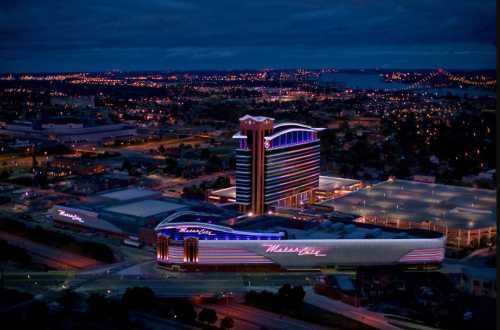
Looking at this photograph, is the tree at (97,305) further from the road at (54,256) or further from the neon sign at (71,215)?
the neon sign at (71,215)

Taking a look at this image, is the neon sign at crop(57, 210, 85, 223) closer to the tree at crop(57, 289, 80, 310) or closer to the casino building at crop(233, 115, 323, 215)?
the casino building at crop(233, 115, 323, 215)

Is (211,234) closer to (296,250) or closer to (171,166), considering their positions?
(296,250)

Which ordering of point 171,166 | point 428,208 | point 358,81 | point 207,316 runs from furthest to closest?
point 358,81 → point 171,166 → point 428,208 → point 207,316

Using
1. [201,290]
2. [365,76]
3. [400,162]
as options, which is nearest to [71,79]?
[365,76]

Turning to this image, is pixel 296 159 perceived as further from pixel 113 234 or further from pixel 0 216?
pixel 0 216

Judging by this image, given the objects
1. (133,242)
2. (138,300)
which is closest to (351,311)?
(138,300)

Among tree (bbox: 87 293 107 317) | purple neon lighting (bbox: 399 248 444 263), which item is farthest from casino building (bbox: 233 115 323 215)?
tree (bbox: 87 293 107 317)
